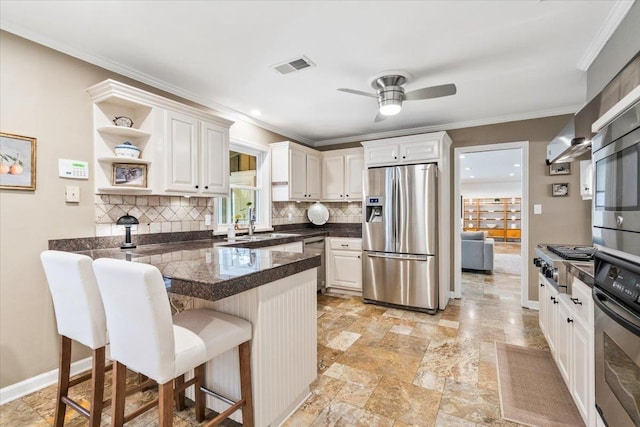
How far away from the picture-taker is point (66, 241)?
2.26 m

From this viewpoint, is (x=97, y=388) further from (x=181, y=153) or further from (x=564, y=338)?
(x=564, y=338)

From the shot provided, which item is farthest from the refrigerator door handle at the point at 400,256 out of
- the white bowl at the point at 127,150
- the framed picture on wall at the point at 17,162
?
the framed picture on wall at the point at 17,162

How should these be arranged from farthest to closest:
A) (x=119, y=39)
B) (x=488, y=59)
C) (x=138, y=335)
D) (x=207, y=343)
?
(x=488, y=59) < (x=119, y=39) < (x=207, y=343) < (x=138, y=335)

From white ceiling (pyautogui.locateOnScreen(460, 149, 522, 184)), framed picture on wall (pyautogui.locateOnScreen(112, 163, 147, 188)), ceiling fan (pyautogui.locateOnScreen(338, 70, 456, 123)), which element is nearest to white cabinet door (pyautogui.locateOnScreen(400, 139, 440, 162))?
ceiling fan (pyautogui.locateOnScreen(338, 70, 456, 123))

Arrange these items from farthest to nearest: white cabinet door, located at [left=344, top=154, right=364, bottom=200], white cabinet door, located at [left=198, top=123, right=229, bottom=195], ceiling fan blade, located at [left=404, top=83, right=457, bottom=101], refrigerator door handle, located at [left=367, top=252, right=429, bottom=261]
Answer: white cabinet door, located at [left=344, top=154, right=364, bottom=200] → refrigerator door handle, located at [left=367, top=252, right=429, bottom=261] → white cabinet door, located at [left=198, top=123, right=229, bottom=195] → ceiling fan blade, located at [left=404, top=83, right=457, bottom=101]

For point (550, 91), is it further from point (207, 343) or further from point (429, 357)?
point (207, 343)

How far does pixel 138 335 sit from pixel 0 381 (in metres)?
1.64

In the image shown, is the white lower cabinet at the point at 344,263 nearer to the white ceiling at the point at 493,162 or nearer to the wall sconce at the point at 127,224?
the wall sconce at the point at 127,224

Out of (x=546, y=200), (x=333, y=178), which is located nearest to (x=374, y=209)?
(x=333, y=178)

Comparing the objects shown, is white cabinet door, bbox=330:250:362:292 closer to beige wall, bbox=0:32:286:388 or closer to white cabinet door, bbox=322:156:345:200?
white cabinet door, bbox=322:156:345:200

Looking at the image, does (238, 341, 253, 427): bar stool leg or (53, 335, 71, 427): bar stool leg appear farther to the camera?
(53, 335, 71, 427): bar stool leg

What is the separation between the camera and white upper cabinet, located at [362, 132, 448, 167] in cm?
376

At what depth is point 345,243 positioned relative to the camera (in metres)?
4.45

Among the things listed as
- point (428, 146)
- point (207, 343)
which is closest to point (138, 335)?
point (207, 343)
